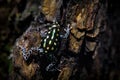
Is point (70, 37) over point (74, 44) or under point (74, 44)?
over

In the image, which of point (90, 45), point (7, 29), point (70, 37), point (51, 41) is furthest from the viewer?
point (7, 29)

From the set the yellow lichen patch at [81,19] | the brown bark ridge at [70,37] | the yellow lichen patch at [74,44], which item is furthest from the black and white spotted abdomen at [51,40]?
the yellow lichen patch at [81,19]

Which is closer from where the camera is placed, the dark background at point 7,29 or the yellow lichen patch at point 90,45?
the yellow lichen patch at point 90,45

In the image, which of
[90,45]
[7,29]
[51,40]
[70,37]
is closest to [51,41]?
[51,40]

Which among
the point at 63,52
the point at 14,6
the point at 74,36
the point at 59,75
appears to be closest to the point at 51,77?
the point at 59,75

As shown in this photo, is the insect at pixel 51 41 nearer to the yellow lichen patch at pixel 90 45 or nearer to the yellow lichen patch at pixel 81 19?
the yellow lichen patch at pixel 81 19

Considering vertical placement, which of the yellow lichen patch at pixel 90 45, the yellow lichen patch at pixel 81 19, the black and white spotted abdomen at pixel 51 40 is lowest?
the yellow lichen patch at pixel 90 45

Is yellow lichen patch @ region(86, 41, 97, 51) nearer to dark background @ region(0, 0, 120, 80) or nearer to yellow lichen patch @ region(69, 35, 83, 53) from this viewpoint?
yellow lichen patch @ region(69, 35, 83, 53)

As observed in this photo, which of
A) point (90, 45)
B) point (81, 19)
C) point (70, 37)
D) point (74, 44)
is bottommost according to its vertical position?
point (90, 45)

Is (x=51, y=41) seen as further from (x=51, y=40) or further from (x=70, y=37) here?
(x=70, y=37)
